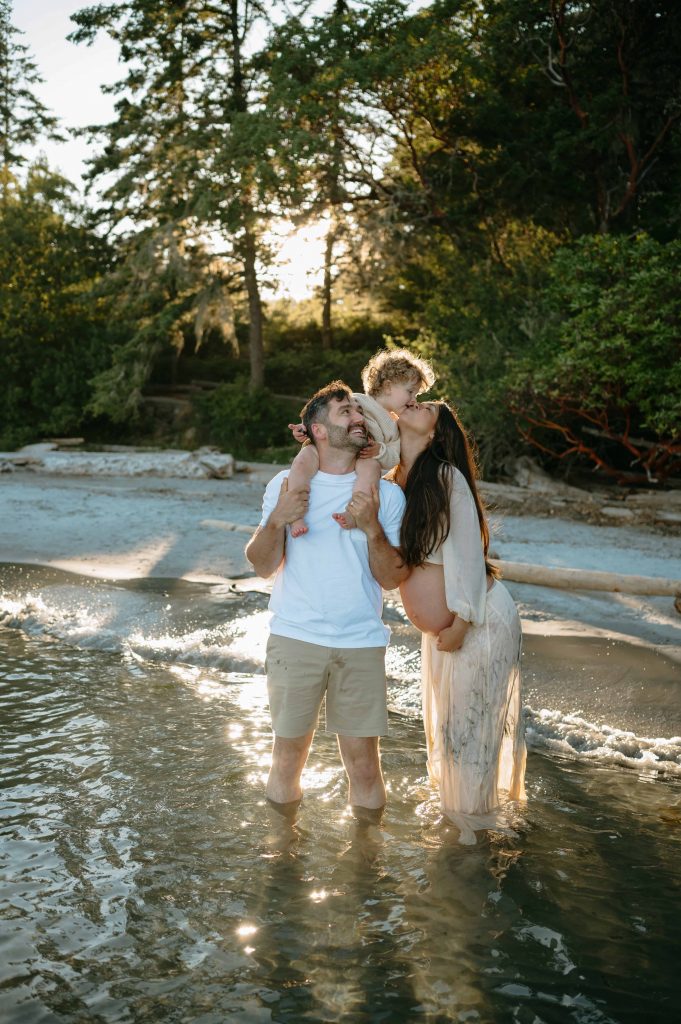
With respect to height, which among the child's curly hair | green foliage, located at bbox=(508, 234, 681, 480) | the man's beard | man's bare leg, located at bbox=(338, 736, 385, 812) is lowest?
man's bare leg, located at bbox=(338, 736, 385, 812)

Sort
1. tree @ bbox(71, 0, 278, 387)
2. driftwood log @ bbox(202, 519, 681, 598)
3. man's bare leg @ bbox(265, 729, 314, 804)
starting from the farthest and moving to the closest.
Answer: tree @ bbox(71, 0, 278, 387) → driftwood log @ bbox(202, 519, 681, 598) → man's bare leg @ bbox(265, 729, 314, 804)

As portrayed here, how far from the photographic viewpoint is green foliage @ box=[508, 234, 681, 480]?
13.9 m

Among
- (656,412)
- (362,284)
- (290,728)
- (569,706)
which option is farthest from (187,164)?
(290,728)

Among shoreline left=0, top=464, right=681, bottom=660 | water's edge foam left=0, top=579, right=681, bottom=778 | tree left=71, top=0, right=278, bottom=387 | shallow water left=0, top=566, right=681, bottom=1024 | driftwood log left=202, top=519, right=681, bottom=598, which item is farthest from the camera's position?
tree left=71, top=0, right=278, bottom=387

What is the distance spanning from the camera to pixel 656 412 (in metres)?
14.5

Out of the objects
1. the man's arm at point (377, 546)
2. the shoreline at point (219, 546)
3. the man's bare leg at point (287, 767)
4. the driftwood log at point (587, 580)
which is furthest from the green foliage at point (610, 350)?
the man's bare leg at point (287, 767)

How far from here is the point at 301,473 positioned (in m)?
3.66

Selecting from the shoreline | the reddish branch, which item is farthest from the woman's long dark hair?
the reddish branch

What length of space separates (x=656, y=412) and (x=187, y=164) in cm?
1255

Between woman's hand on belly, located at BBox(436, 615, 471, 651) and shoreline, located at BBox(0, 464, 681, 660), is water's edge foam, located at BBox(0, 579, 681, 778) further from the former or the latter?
woman's hand on belly, located at BBox(436, 615, 471, 651)

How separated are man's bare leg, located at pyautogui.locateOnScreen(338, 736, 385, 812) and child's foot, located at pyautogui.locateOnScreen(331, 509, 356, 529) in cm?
92

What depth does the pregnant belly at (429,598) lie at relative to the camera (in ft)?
12.5

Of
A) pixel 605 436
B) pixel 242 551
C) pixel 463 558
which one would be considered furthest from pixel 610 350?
pixel 463 558

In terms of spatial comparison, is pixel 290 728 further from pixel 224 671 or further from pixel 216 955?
pixel 224 671
